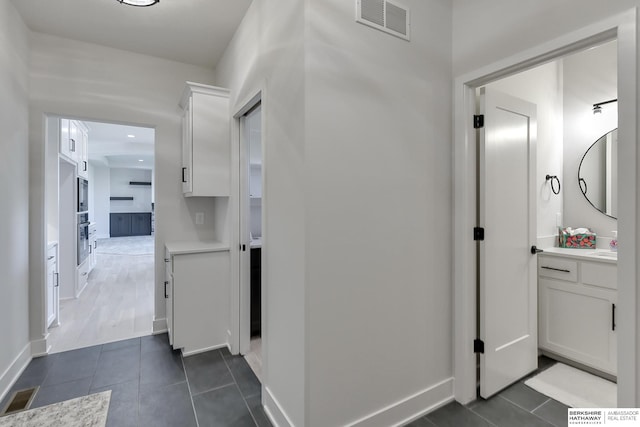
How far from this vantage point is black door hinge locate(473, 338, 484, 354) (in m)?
2.10

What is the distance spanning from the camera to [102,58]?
2961 mm

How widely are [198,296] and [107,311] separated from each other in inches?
76.8

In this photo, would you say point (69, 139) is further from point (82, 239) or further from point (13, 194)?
point (13, 194)

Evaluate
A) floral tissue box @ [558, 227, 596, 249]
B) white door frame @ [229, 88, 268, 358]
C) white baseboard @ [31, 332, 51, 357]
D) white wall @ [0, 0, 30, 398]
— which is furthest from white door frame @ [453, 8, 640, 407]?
white baseboard @ [31, 332, 51, 357]

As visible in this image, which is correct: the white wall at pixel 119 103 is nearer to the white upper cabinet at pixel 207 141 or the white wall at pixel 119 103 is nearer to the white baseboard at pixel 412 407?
the white upper cabinet at pixel 207 141

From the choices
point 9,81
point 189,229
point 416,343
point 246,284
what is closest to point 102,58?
point 9,81

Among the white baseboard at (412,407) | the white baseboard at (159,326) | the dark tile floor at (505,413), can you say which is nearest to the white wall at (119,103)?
the white baseboard at (159,326)

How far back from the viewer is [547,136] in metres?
2.75

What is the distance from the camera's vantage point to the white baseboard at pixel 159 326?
3.19 meters

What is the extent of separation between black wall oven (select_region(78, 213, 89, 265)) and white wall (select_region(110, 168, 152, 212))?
8.19 meters

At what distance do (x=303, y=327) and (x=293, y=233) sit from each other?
487mm

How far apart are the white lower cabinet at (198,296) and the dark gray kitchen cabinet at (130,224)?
11327 mm

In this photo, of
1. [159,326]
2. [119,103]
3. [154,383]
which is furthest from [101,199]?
[154,383]

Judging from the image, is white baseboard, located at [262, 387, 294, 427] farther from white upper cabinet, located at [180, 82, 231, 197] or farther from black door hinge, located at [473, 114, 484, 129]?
black door hinge, located at [473, 114, 484, 129]
